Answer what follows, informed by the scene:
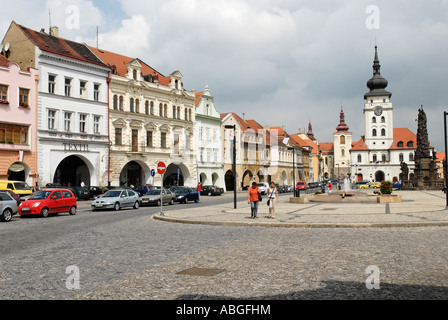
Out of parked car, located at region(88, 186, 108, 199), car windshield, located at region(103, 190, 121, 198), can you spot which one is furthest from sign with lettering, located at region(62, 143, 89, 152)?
car windshield, located at region(103, 190, 121, 198)

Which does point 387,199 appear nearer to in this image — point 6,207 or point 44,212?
point 44,212

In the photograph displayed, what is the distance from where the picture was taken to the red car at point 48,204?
23.9 metres

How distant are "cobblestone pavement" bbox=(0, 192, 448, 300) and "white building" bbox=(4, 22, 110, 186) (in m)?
29.5

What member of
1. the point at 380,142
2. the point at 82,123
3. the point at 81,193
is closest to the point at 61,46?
the point at 82,123

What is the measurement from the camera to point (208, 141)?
6769 centimetres

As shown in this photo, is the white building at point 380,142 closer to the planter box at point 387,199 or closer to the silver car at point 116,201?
the planter box at point 387,199

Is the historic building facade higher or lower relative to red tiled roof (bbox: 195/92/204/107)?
lower

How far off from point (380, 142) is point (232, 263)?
121710 millimetres

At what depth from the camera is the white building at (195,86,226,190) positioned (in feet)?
216

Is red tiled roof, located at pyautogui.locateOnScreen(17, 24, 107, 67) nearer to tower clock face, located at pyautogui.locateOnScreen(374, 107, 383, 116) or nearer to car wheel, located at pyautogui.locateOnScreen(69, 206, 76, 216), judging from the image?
car wheel, located at pyautogui.locateOnScreen(69, 206, 76, 216)

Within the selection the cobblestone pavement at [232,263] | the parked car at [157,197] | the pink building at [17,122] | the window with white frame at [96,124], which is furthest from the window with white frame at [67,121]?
the cobblestone pavement at [232,263]

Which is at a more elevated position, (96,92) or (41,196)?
(96,92)

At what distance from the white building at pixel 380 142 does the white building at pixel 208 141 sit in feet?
200
